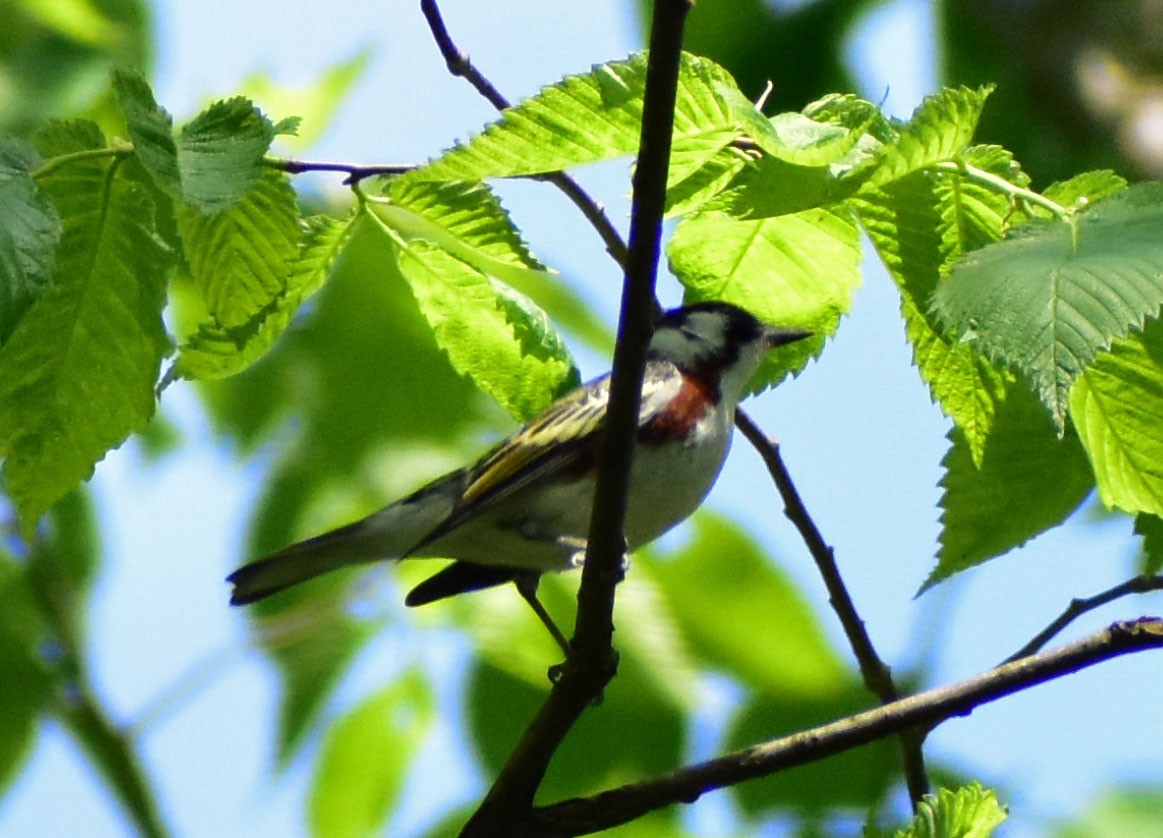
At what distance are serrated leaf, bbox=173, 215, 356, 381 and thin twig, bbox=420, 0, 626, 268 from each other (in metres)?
0.28

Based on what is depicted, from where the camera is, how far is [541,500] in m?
3.01

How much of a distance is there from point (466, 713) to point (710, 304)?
3.51 feet

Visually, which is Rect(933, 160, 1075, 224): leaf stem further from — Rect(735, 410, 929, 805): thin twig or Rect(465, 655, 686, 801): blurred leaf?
Rect(465, 655, 686, 801): blurred leaf

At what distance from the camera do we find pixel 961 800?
1668 mm

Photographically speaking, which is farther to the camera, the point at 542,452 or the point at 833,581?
the point at 542,452

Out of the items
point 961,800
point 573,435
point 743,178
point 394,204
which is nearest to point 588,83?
point 743,178

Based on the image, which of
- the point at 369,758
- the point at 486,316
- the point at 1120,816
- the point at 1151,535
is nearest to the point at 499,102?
the point at 486,316

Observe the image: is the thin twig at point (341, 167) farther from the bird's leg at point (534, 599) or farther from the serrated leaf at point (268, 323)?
the bird's leg at point (534, 599)

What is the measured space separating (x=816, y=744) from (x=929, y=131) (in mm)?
817

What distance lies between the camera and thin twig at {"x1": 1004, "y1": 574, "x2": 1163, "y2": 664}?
1.93m

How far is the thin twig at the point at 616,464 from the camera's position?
4.44 ft

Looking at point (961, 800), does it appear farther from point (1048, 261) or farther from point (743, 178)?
point (743, 178)

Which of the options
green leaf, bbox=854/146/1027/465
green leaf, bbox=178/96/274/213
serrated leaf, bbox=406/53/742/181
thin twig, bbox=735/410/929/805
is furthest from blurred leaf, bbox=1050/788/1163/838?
green leaf, bbox=178/96/274/213

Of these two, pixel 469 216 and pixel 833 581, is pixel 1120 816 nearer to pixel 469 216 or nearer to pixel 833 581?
pixel 833 581
